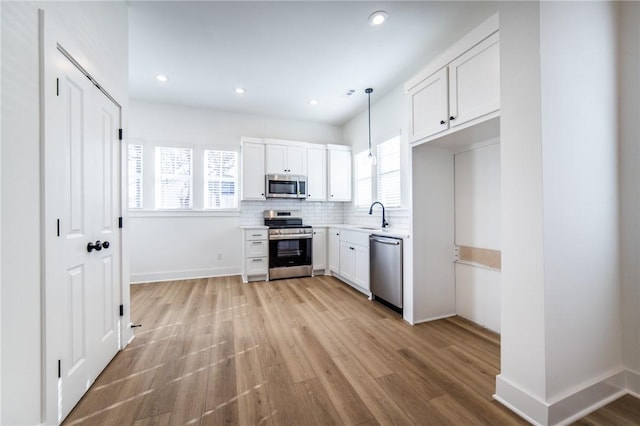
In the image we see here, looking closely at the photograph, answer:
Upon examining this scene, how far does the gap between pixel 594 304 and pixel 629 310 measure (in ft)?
1.13

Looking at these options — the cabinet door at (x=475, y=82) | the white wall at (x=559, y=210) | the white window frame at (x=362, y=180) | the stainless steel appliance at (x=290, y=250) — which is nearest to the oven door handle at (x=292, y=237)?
the stainless steel appliance at (x=290, y=250)

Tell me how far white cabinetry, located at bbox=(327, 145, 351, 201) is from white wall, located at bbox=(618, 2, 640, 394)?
3780 mm

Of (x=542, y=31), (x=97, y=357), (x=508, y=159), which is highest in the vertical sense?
(x=542, y=31)

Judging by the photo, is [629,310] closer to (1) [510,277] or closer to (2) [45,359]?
(1) [510,277]

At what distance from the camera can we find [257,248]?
441 cm

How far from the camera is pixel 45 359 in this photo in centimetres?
129

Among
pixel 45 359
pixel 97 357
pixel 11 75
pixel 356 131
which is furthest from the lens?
pixel 356 131

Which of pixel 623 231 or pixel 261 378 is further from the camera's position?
pixel 261 378

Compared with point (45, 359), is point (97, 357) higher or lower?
lower

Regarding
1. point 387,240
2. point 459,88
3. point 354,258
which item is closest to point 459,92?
point 459,88

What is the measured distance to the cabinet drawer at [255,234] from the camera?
172 inches

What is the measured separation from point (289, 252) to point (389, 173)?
216 centimetres

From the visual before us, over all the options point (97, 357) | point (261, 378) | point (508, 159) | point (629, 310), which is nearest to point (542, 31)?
point (508, 159)

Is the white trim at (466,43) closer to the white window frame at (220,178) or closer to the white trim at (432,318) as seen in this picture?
the white trim at (432,318)
